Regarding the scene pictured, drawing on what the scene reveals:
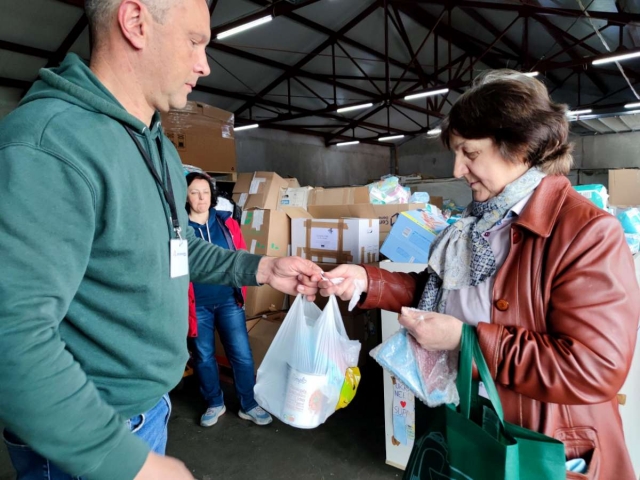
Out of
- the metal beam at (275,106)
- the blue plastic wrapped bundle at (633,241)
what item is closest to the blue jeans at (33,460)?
the blue plastic wrapped bundle at (633,241)

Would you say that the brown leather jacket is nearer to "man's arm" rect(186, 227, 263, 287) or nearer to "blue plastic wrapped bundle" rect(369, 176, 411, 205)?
"man's arm" rect(186, 227, 263, 287)

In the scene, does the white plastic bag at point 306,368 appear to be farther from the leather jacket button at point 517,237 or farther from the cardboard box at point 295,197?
the cardboard box at point 295,197

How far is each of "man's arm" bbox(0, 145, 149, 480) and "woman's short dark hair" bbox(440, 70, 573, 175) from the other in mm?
854

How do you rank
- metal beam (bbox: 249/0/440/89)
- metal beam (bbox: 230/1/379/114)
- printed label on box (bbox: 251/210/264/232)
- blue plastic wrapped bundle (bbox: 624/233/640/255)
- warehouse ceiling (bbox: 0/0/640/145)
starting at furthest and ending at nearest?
metal beam (bbox: 230/1/379/114) < metal beam (bbox: 249/0/440/89) < warehouse ceiling (bbox: 0/0/640/145) < printed label on box (bbox: 251/210/264/232) < blue plastic wrapped bundle (bbox: 624/233/640/255)

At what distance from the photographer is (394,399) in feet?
6.29

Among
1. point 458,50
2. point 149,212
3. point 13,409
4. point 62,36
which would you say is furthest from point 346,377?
point 458,50

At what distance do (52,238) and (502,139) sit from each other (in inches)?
36.2

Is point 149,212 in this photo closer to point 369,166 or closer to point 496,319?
point 496,319

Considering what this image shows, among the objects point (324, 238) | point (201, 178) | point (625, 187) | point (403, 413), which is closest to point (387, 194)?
point (324, 238)

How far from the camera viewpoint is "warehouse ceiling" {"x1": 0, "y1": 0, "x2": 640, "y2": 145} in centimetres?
559

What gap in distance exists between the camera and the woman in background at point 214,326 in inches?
94.5

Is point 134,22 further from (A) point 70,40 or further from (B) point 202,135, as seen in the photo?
(A) point 70,40

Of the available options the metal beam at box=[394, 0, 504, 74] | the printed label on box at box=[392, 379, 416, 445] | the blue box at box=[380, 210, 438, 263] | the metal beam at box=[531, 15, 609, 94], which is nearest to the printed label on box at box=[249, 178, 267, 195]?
the blue box at box=[380, 210, 438, 263]

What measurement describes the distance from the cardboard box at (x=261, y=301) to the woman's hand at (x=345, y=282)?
2.06m
